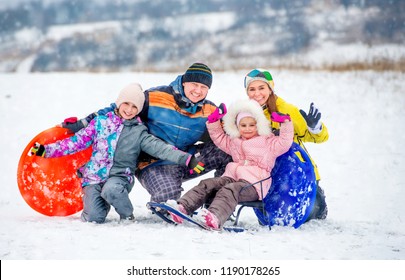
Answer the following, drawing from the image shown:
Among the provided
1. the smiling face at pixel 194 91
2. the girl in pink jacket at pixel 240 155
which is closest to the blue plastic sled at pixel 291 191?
the girl in pink jacket at pixel 240 155

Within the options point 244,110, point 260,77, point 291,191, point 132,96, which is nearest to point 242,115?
point 244,110

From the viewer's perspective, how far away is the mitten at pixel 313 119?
12.8ft

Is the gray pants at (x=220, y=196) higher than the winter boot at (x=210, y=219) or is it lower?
higher

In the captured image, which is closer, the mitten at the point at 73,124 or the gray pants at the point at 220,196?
the gray pants at the point at 220,196

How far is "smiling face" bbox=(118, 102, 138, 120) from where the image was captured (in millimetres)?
3937

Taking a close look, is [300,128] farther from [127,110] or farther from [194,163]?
[127,110]

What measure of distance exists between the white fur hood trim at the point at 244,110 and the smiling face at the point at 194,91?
0.27m

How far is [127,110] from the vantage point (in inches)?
155

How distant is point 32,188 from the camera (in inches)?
161

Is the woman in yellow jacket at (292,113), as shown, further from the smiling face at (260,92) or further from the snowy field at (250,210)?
the snowy field at (250,210)

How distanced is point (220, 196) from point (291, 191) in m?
0.58

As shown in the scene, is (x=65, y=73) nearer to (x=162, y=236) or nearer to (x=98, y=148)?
(x=98, y=148)

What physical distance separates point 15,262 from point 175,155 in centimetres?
133

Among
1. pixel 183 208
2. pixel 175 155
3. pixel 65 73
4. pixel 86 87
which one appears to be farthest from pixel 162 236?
pixel 65 73
